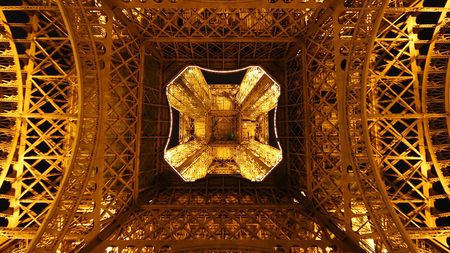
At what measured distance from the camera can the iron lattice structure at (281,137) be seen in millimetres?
6227

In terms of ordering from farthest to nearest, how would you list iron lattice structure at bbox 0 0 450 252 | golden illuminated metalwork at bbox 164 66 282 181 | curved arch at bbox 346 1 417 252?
golden illuminated metalwork at bbox 164 66 282 181 < iron lattice structure at bbox 0 0 450 252 < curved arch at bbox 346 1 417 252

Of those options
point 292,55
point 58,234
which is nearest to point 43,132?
point 58,234

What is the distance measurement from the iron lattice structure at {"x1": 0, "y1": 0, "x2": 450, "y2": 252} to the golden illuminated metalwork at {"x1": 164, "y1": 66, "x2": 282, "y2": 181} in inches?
36.5

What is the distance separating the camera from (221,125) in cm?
1048

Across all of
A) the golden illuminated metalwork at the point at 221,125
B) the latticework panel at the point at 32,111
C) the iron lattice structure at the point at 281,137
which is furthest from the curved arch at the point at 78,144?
the golden illuminated metalwork at the point at 221,125

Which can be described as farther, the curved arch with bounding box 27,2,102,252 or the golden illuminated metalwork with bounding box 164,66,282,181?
the golden illuminated metalwork with bounding box 164,66,282,181

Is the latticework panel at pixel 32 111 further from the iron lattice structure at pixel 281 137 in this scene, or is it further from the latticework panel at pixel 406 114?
A: the latticework panel at pixel 406 114

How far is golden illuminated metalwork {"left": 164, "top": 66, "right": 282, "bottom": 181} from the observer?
9852mm

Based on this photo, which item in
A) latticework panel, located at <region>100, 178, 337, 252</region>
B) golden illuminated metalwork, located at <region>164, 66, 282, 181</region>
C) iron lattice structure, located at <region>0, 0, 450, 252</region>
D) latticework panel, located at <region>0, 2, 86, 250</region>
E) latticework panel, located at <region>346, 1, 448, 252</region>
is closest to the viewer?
iron lattice structure, located at <region>0, 0, 450, 252</region>

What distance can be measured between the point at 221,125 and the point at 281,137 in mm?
2351

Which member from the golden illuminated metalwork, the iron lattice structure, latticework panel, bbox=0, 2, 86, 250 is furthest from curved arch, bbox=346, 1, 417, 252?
latticework panel, bbox=0, 2, 86, 250

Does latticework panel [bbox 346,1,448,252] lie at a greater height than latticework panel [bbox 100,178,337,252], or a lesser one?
greater

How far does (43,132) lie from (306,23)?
25.8 feet

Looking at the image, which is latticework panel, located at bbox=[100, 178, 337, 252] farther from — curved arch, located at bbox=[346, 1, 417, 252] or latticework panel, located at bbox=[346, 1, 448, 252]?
latticework panel, located at bbox=[346, 1, 448, 252]
